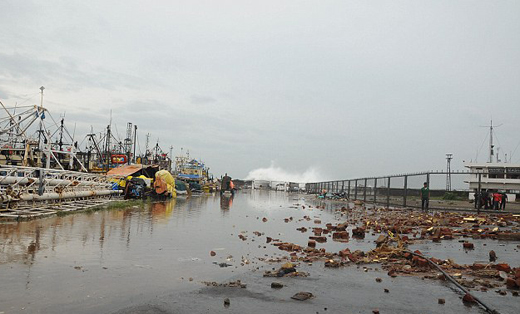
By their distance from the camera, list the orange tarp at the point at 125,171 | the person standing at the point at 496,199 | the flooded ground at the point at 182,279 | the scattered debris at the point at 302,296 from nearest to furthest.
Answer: the flooded ground at the point at 182,279
the scattered debris at the point at 302,296
the person standing at the point at 496,199
the orange tarp at the point at 125,171

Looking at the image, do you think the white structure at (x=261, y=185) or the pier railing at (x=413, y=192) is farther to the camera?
the white structure at (x=261, y=185)

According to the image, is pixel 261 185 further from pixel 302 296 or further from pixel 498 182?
pixel 302 296

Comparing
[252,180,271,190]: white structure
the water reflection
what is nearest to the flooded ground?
the water reflection

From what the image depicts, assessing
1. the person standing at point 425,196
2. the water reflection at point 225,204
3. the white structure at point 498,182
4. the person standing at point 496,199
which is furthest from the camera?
the water reflection at point 225,204

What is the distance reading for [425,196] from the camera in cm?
2245

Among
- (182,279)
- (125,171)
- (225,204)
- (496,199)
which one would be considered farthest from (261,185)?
(182,279)

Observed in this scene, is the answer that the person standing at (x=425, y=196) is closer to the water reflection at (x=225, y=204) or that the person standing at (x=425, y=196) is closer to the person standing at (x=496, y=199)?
Answer: the person standing at (x=496, y=199)

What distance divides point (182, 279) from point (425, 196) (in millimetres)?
19530

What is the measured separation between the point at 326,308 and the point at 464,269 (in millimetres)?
3754

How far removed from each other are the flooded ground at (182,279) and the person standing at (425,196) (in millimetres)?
11989

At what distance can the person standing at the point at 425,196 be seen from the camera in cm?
2237

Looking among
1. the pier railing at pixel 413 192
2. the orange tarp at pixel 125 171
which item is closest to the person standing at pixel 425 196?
the pier railing at pixel 413 192

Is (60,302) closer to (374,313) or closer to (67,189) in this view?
(374,313)

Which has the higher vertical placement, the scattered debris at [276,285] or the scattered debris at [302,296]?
the scattered debris at [302,296]
